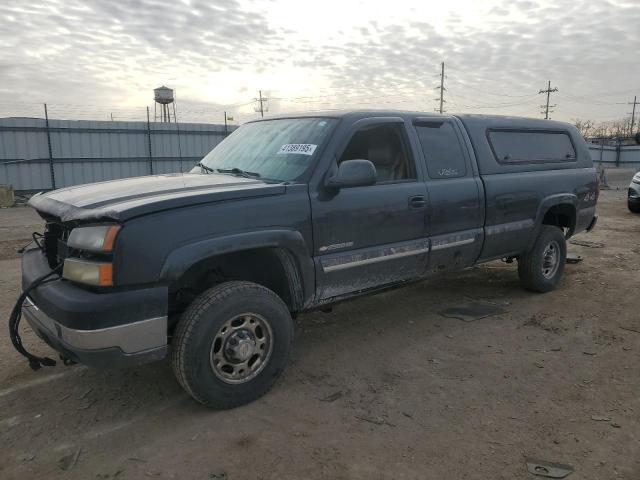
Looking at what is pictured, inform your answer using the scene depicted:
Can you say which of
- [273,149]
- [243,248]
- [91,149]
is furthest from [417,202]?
Result: [91,149]

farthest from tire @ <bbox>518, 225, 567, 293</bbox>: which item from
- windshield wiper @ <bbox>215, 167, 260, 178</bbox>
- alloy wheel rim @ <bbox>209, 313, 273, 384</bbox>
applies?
alloy wheel rim @ <bbox>209, 313, 273, 384</bbox>

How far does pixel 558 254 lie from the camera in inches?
231

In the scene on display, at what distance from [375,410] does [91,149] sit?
17.5 metres

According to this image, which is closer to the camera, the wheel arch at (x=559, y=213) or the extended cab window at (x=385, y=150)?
the extended cab window at (x=385, y=150)

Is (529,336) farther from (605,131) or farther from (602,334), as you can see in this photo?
(605,131)

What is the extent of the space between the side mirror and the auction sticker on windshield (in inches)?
12.5

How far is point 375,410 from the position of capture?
128 inches

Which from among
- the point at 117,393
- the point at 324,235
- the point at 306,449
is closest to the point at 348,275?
the point at 324,235

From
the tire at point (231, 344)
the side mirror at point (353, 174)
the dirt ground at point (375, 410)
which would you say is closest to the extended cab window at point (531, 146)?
the dirt ground at point (375, 410)

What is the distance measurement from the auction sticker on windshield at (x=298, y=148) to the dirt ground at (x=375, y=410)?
5.34ft

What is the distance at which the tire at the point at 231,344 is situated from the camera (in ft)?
9.88

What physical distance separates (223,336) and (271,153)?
1.54 m

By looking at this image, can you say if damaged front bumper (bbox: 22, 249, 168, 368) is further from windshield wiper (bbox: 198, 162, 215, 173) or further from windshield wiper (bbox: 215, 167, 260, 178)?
windshield wiper (bbox: 198, 162, 215, 173)

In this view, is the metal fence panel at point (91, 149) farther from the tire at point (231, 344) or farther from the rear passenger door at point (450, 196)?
the tire at point (231, 344)
